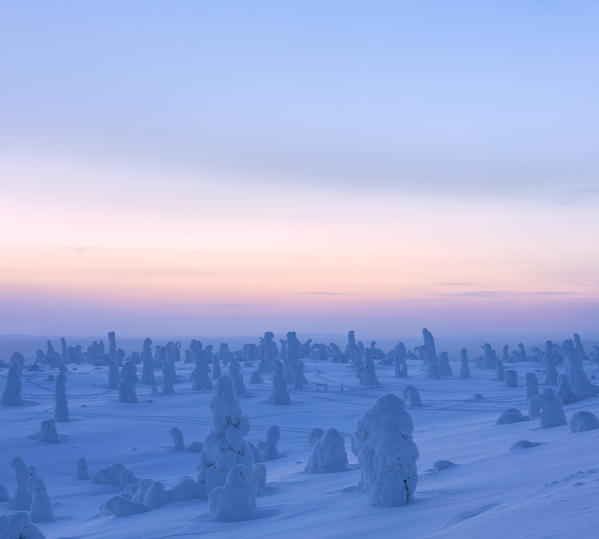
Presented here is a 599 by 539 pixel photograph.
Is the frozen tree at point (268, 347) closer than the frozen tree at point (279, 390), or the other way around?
the frozen tree at point (279, 390)

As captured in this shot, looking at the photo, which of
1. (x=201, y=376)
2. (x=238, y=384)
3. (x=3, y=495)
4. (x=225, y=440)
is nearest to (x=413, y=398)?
(x=238, y=384)

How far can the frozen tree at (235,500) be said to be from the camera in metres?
14.2

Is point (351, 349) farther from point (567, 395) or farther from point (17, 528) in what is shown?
point (17, 528)

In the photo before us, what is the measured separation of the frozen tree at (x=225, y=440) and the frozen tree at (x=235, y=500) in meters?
4.68

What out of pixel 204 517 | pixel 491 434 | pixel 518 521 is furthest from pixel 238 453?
pixel 518 521

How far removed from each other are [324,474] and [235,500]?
687 cm

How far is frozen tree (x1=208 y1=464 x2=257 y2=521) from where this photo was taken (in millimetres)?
14227

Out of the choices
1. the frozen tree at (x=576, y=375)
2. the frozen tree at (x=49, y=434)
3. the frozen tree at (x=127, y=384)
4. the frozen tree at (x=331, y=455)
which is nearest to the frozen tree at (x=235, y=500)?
the frozen tree at (x=331, y=455)

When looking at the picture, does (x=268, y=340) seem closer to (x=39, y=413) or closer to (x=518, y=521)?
(x=39, y=413)

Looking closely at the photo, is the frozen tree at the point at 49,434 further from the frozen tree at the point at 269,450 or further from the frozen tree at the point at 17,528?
the frozen tree at the point at 17,528

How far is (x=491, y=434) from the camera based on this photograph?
24094 millimetres

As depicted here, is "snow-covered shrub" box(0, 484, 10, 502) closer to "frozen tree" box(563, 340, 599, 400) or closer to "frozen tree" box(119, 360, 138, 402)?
"frozen tree" box(119, 360, 138, 402)

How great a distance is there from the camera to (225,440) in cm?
1983

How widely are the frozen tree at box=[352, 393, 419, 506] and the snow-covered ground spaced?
317 mm
